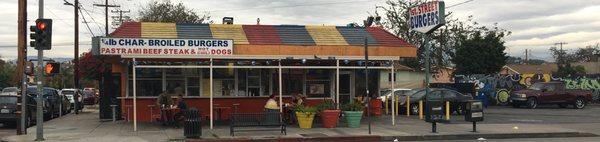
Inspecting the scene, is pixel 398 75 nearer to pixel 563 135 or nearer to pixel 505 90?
pixel 505 90

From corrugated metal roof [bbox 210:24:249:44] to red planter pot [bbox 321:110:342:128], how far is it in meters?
3.39

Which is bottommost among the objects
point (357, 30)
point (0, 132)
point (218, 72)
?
point (0, 132)

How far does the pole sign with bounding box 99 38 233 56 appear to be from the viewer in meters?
19.0

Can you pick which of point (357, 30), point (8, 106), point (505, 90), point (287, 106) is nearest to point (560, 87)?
point (505, 90)

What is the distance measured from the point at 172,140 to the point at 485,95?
2338 centimetres

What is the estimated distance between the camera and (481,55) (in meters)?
42.5

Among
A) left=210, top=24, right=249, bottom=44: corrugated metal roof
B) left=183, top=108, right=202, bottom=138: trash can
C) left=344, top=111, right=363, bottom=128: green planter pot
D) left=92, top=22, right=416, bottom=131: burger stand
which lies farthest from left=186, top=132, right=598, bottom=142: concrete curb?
left=210, top=24, right=249, bottom=44: corrugated metal roof

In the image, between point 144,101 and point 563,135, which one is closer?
point 563,135

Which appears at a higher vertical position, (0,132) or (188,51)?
(188,51)

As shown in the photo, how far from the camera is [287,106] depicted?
21406mm

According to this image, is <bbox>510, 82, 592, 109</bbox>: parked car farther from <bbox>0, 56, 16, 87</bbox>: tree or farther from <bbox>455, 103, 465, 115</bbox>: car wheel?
<bbox>0, 56, 16, 87</bbox>: tree

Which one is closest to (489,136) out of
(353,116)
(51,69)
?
(353,116)

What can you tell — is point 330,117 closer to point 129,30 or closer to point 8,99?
point 129,30

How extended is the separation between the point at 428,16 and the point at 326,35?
12.8 ft
